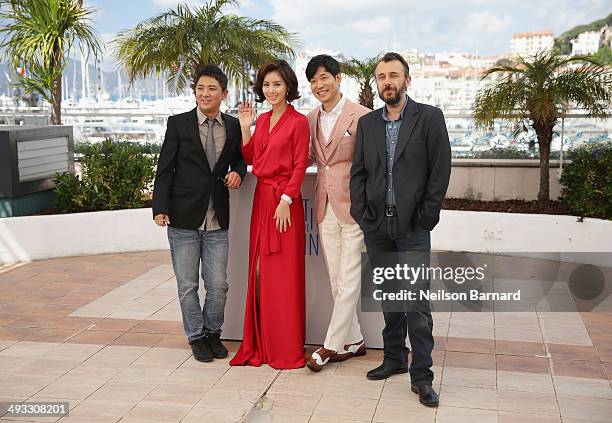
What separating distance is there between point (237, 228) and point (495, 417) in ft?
6.45

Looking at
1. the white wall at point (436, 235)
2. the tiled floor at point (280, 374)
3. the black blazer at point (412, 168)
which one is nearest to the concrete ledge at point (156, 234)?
the white wall at point (436, 235)

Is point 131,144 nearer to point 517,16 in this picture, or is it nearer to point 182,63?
point 182,63

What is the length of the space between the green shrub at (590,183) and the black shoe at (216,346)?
164 inches

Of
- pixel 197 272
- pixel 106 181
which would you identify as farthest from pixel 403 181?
pixel 106 181

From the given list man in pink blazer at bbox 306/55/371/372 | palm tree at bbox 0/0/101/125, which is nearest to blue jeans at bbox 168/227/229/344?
man in pink blazer at bbox 306/55/371/372

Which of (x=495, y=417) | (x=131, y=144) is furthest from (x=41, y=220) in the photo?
(x=495, y=417)

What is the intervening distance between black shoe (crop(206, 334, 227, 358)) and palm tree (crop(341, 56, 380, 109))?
532 centimetres

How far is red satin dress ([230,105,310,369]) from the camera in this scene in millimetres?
4355

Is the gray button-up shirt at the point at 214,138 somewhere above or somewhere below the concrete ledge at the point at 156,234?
above

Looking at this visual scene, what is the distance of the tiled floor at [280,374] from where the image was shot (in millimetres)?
3799

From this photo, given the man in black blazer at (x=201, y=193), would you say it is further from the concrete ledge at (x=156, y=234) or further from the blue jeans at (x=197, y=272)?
the concrete ledge at (x=156, y=234)

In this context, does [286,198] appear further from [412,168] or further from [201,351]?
[201,351]

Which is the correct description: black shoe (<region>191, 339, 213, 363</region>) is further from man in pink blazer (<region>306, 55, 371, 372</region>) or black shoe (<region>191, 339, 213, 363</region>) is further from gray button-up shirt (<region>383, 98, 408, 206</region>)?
gray button-up shirt (<region>383, 98, 408, 206</region>)

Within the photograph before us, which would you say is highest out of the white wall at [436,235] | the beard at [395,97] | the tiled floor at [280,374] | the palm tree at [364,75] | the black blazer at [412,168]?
the palm tree at [364,75]
